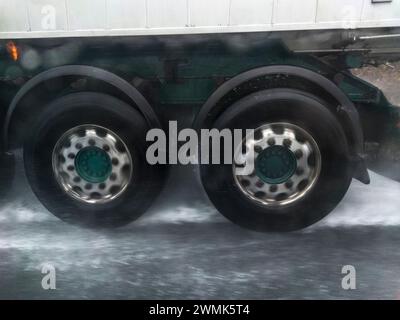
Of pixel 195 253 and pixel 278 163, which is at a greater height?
pixel 278 163

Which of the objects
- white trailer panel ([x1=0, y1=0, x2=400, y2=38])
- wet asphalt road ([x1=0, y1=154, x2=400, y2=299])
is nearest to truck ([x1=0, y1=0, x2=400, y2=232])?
white trailer panel ([x1=0, y1=0, x2=400, y2=38])

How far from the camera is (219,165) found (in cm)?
340

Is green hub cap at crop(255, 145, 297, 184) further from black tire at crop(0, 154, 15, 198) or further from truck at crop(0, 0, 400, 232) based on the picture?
black tire at crop(0, 154, 15, 198)

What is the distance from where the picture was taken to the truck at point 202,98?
10.2 feet

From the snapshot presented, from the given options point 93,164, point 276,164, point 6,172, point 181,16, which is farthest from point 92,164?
point 276,164

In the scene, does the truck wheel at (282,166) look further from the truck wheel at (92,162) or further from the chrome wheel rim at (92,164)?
the chrome wheel rim at (92,164)

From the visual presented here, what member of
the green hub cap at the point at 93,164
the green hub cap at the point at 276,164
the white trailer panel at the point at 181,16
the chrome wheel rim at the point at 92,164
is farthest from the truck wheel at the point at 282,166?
the green hub cap at the point at 93,164

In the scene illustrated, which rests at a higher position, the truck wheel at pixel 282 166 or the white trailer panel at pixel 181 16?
the white trailer panel at pixel 181 16

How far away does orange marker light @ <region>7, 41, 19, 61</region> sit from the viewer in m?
3.25

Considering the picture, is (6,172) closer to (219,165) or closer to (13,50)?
(13,50)

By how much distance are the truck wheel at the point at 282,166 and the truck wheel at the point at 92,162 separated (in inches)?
21.8

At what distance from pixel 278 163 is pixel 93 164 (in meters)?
1.44
